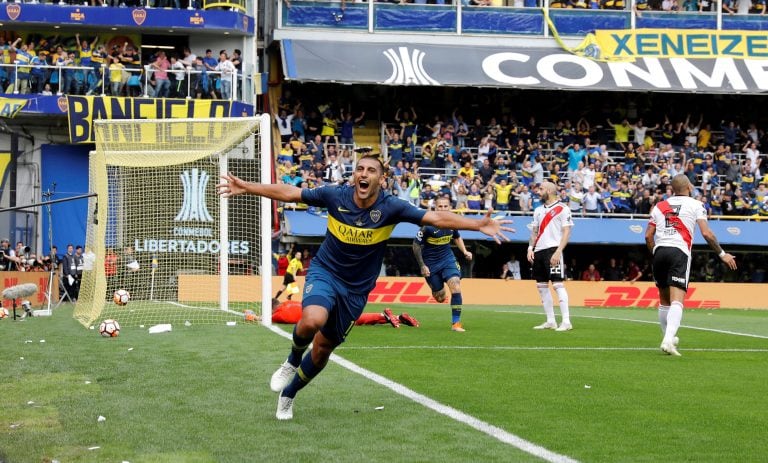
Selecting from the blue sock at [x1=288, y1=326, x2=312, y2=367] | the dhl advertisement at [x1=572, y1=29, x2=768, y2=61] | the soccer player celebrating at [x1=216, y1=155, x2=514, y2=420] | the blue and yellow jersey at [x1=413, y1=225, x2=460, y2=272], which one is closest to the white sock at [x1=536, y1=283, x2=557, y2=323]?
the blue and yellow jersey at [x1=413, y1=225, x2=460, y2=272]

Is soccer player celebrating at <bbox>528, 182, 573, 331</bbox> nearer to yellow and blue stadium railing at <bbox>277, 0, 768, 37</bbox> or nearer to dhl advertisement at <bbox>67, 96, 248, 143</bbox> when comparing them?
dhl advertisement at <bbox>67, 96, 248, 143</bbox>

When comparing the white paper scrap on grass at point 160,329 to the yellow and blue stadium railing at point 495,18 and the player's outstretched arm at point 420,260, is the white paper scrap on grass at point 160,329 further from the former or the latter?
the yellow and blue stadium railing at point 495,18

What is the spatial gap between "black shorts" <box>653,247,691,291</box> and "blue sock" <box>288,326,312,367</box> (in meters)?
6.18

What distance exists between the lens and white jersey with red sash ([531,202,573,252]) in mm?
17516

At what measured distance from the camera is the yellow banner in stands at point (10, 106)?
34.0 metres

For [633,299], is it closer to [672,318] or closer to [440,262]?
[440,262]

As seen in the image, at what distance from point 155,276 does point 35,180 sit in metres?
14.4

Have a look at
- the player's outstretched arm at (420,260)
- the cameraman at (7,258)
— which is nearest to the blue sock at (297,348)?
the player's outstretched arm at (420,260)

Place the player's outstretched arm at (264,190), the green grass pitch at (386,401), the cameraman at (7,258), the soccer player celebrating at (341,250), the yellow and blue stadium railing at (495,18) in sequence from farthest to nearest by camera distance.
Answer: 1. the yellow and blue stadium railing at (495,18)
2. the cameraman at (7,258)
3. the player's outstretched arm at (264,190)
4. the soccer player celebrating at (341,250)
5. the green grass pitch at (386,401)

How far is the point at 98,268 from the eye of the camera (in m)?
18.3

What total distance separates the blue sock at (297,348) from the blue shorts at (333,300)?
0.54 ft

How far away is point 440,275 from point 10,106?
21.0m

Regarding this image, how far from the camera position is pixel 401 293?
3145 cm

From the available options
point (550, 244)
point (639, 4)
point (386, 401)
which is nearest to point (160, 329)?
point (550, 244)
